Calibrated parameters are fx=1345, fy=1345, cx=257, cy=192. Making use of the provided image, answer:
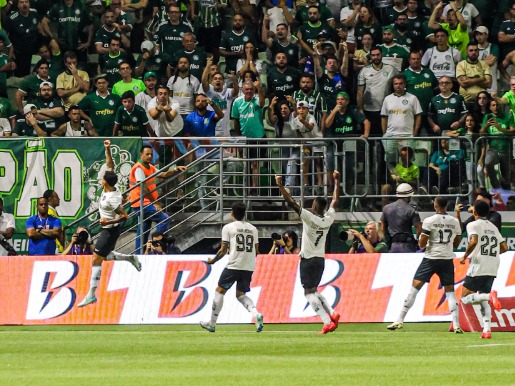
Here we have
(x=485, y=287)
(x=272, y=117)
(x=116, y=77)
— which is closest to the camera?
(x=485, y=287)

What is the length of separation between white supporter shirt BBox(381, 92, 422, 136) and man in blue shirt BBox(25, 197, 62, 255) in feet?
23.3

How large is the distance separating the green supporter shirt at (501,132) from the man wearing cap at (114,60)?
818 cm

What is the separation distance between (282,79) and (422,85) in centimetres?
297

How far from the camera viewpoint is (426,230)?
843 inches

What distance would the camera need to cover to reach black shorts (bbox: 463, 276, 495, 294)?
820 inches

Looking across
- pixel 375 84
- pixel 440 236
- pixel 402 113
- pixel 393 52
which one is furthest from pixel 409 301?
pixel 393 52

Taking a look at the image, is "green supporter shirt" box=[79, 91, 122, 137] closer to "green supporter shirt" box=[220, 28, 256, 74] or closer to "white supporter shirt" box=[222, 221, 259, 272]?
"green supporter shirt" box=[220, 28, 256, 74]

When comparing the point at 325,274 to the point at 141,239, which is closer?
the point at 325,274

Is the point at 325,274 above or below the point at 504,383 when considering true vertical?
below

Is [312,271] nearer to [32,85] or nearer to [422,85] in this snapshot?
[422,85]

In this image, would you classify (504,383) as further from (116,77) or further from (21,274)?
(116,77)

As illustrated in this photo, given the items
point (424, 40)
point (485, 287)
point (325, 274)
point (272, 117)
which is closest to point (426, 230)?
point (485, 287)

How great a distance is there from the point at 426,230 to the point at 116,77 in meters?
10.5

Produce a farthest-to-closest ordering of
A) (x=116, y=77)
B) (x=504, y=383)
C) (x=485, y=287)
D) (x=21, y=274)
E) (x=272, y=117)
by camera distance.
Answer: (x=116, y=77) → (x=272, y=117) → (x=21, y=274) → (x=485, y=287) → (x=504, y=383)
